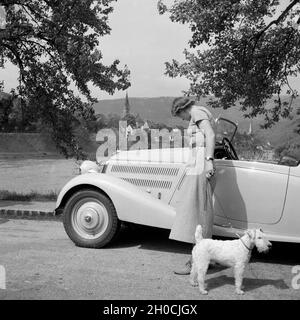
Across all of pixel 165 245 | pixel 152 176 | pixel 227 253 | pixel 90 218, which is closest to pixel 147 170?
pixel 152 176

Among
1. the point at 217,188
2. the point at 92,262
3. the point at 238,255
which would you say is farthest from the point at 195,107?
the point at 92,262

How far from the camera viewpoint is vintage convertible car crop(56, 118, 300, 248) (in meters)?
6.05

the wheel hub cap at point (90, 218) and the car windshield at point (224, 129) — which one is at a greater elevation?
the car windshield at point (224, 129)

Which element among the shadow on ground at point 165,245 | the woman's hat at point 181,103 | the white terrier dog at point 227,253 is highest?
the woman's hat at point 181,103

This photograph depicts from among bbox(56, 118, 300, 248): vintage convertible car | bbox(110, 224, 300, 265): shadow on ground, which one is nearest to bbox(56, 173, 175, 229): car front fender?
bbox(56, 118, 300, 248): vintage convertible car

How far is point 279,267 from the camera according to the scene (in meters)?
6.16

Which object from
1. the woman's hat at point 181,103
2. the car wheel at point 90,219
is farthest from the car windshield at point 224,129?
the car wheel at point 90,219

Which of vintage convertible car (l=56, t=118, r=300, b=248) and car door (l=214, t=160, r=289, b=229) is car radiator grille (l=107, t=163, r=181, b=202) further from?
car door (l=214, t=160, r=289, b=229)

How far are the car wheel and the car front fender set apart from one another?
0.11 meters

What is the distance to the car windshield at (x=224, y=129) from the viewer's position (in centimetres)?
686

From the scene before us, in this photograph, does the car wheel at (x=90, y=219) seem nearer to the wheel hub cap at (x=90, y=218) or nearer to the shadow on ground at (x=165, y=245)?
the wheel hub cap at (x=90, y=218)

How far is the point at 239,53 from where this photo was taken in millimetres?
10875

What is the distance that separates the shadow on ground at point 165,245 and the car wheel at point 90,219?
29cm
